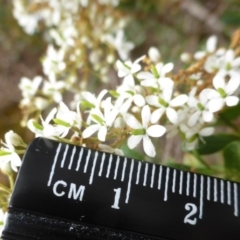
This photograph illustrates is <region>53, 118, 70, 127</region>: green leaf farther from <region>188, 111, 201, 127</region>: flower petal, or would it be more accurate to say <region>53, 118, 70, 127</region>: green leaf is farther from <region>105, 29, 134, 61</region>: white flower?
<region>105, 29, 134, 61</region>: white flower

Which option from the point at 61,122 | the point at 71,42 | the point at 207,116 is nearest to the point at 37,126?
the point at 61,122

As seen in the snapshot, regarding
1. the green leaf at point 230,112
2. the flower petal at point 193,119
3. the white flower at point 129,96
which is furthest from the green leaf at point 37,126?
the green leaf at point 230,112

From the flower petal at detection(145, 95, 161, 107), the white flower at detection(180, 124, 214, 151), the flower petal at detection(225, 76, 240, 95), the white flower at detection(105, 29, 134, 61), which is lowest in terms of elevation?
the white flower at detection(180, 124, 214, 151)

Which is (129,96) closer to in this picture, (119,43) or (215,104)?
(215,104)

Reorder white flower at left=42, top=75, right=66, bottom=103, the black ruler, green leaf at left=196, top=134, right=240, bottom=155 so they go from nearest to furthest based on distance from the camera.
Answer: the black ruler < green leaf at left=196, top=134, right=240, bottom=155 < white flower at left=42, top=75, right=66, bottom=103

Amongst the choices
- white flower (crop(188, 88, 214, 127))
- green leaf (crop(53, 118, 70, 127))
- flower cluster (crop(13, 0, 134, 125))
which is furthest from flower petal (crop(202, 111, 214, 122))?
flower cluster (crop(13, 0, 134, 125))
